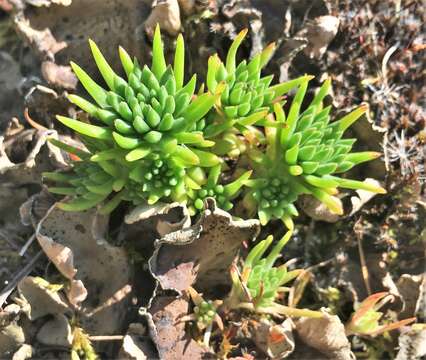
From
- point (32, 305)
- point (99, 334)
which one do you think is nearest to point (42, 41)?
point (32, 305)

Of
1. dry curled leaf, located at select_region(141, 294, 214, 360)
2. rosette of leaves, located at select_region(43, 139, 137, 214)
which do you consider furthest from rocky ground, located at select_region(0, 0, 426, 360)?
rosette of leaves, located at select_region(43, 139, 137, 214)

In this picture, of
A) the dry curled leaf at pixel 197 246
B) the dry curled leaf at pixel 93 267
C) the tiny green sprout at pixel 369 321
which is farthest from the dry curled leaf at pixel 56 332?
the tiny green sprout at pixel 369 321

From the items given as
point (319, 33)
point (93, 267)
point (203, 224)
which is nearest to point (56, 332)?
point (93, 267)

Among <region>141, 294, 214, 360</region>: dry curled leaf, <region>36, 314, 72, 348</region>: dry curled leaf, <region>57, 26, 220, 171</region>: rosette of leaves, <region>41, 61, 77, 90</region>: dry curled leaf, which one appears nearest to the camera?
<region>57, 26, 220, 171</region>: rosette of leaves

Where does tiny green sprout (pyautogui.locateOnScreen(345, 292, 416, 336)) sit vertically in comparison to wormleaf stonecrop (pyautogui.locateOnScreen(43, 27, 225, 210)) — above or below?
below

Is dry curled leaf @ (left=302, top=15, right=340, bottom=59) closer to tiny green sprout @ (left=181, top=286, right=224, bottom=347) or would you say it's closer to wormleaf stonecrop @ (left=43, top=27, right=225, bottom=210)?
wormleaf stonecrop @ (left=43, top=27, right=225, bottom=210)

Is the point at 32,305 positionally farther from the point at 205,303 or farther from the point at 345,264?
the point at 345,264
